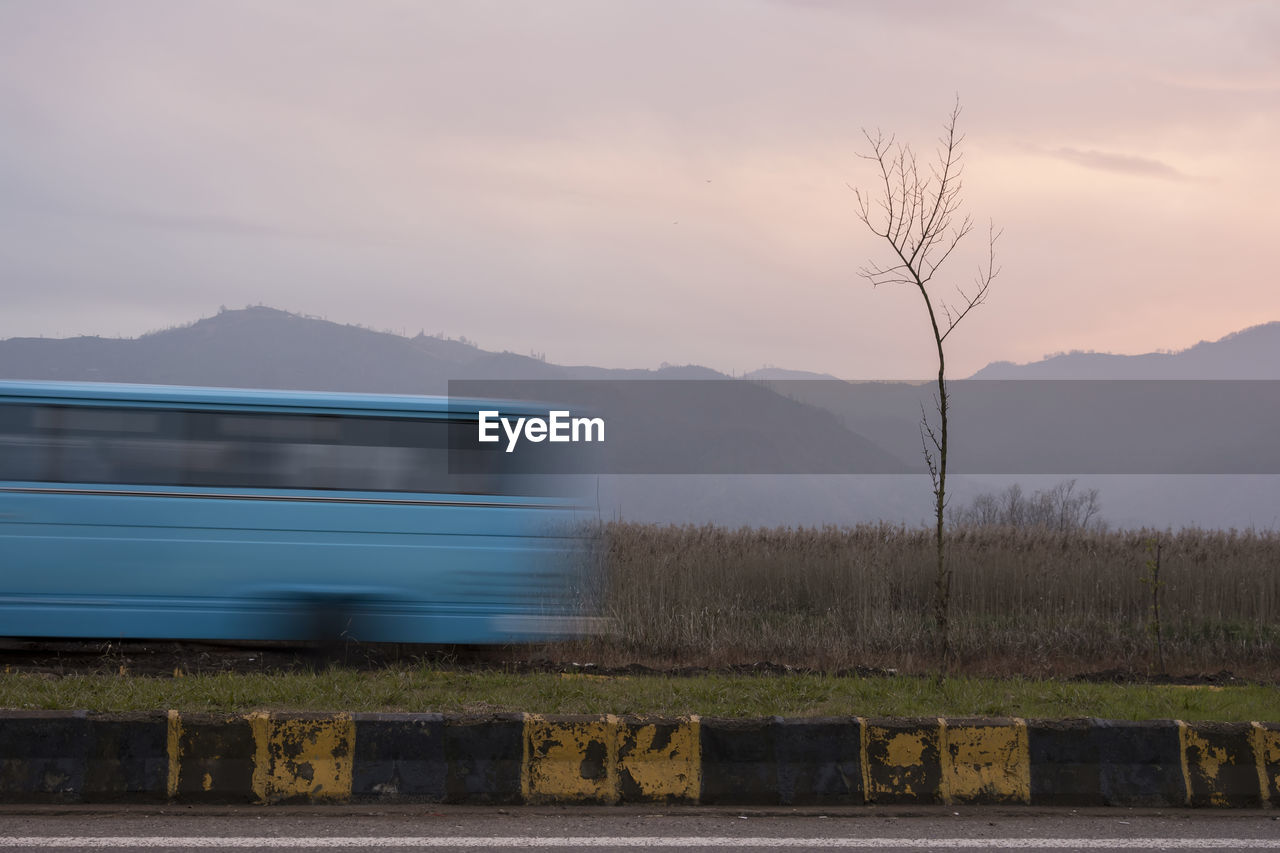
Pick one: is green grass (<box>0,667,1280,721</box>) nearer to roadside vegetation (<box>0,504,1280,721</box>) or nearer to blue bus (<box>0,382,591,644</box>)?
roadside vegetation (<box>0,504,1280,721</box>)

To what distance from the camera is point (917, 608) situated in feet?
46.3

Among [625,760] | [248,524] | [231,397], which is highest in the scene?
[231,397]

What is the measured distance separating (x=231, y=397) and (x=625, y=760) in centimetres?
569

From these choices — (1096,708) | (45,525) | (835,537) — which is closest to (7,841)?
(45,525)

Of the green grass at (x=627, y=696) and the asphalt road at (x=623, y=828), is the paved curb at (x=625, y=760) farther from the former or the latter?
the green grass at (x=627, y=696)

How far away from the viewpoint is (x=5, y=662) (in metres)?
9.58

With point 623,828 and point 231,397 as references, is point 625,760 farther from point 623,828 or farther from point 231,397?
point 231,397

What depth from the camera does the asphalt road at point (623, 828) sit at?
14.7 feet

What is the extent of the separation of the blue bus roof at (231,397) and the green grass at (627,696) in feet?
8.81

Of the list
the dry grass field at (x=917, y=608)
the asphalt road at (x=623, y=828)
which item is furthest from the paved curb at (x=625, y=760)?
the dry grass field at (x=917, y=608)

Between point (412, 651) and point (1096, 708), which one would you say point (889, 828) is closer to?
point (1096, 708)

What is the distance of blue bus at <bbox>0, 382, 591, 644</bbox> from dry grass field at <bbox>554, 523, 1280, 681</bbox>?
1.43m

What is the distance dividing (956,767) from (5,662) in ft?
27.6

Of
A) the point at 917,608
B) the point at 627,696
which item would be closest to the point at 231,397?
the point at 627,696
